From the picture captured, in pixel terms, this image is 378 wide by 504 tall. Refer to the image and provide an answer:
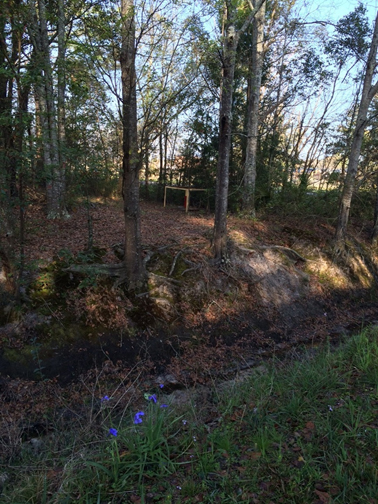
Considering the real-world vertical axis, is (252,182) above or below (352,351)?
above

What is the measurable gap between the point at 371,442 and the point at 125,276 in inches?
221

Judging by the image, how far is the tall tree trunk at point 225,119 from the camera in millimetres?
7410

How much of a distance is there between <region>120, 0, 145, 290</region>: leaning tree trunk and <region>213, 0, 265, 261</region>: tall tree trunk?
231 centimetres

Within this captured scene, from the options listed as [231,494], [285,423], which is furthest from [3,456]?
[285,423]

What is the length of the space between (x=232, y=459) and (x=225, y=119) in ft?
24.3

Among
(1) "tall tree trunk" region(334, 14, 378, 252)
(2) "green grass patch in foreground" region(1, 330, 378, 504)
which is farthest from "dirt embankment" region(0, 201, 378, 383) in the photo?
(2) "green grass patch in foreground" region(1, 330, 378, 504)

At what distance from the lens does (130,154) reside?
21.2ft

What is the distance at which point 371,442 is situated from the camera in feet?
8.92

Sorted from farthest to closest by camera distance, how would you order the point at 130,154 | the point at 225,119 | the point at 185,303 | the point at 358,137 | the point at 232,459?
the point at 358,137 < the point at 225,119 < the point at 185,303 < the point at 130,154 < the point at 232,459

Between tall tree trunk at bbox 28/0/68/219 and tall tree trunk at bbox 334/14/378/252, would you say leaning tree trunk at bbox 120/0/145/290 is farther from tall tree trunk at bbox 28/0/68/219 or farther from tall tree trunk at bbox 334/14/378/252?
tall tree trunk at bbox 334/14/378/252

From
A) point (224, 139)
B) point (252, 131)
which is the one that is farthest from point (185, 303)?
point (252, 131)

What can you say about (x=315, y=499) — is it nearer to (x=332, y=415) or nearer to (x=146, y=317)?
(x=332, y=415)

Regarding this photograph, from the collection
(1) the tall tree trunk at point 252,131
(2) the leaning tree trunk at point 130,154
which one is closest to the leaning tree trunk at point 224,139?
(2) the leaning tree trunk at point 130,154

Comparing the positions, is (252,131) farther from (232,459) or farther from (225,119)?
(232,459)
